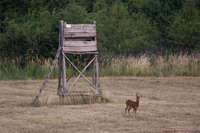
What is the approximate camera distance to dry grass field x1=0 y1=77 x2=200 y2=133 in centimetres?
845

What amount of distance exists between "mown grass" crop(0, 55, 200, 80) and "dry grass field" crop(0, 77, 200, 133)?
7.67ft

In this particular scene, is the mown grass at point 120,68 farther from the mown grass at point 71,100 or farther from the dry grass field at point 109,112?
the mown grass at point 71,100

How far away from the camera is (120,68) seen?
19906 millimetres

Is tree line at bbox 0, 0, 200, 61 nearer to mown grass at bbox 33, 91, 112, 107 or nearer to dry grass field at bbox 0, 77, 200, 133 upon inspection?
dry grass field at bbox 0, 77, 200, 133

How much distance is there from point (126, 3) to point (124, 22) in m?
11.6

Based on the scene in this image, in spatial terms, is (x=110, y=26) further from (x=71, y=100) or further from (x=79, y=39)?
(x=71, y=100)

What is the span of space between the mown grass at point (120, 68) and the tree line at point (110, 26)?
105 cm

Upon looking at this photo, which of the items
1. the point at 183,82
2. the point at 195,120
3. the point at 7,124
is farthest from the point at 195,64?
the point at 7,124

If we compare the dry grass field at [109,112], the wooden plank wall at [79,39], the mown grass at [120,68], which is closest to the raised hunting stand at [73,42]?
the wooden plank wall at [79,39]

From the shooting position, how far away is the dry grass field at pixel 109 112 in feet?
27.7

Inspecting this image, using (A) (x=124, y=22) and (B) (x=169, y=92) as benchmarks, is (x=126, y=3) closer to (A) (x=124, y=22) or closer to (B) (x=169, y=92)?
(A) (x=124, y=22)

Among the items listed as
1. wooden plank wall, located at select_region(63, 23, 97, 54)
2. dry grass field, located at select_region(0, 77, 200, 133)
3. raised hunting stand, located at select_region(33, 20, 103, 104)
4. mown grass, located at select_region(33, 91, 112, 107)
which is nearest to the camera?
dry grass field, located at select_region(0, 77, 200, 133)

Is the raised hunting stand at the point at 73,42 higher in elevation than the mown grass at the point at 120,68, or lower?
higher

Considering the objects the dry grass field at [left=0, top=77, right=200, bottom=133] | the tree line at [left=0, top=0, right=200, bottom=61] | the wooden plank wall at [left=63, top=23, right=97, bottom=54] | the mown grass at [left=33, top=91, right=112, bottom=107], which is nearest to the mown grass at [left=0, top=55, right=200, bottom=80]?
the tree line at [left=0, top=0, right=200, bottom=61]
